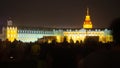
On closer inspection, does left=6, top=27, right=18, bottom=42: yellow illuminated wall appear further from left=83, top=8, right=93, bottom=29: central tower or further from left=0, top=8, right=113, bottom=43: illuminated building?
left=83, top=8, right=93, bottom=29: central tower

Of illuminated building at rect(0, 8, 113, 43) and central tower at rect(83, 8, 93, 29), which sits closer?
illuminated building at rect(0, 8, 113, 43)

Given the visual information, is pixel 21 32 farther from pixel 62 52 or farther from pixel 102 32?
pixel 62 52

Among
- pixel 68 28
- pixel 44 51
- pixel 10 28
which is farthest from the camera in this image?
pixel 68 28

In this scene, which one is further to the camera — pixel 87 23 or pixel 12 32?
pixel 87 23

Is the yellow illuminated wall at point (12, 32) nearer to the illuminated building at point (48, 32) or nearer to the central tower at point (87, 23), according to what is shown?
the illuminated building at point (48, 32)

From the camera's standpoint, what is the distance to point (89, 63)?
423cm

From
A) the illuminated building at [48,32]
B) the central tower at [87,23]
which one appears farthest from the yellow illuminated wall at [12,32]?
the central tower at [87,23]

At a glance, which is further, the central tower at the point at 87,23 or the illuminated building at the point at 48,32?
the central tower at the point at 87,23

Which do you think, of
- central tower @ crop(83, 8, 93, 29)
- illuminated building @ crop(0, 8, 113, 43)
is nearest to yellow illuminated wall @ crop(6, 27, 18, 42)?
illuminated building @ crop(0, 8, 113, 43)

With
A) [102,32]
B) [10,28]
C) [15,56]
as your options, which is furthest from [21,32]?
[15,56]

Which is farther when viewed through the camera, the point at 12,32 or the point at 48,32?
the point at 48,32

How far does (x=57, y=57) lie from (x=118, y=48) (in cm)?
395

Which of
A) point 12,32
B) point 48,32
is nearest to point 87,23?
point 48,32

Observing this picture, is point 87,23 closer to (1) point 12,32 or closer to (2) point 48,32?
(2) point 48,32
